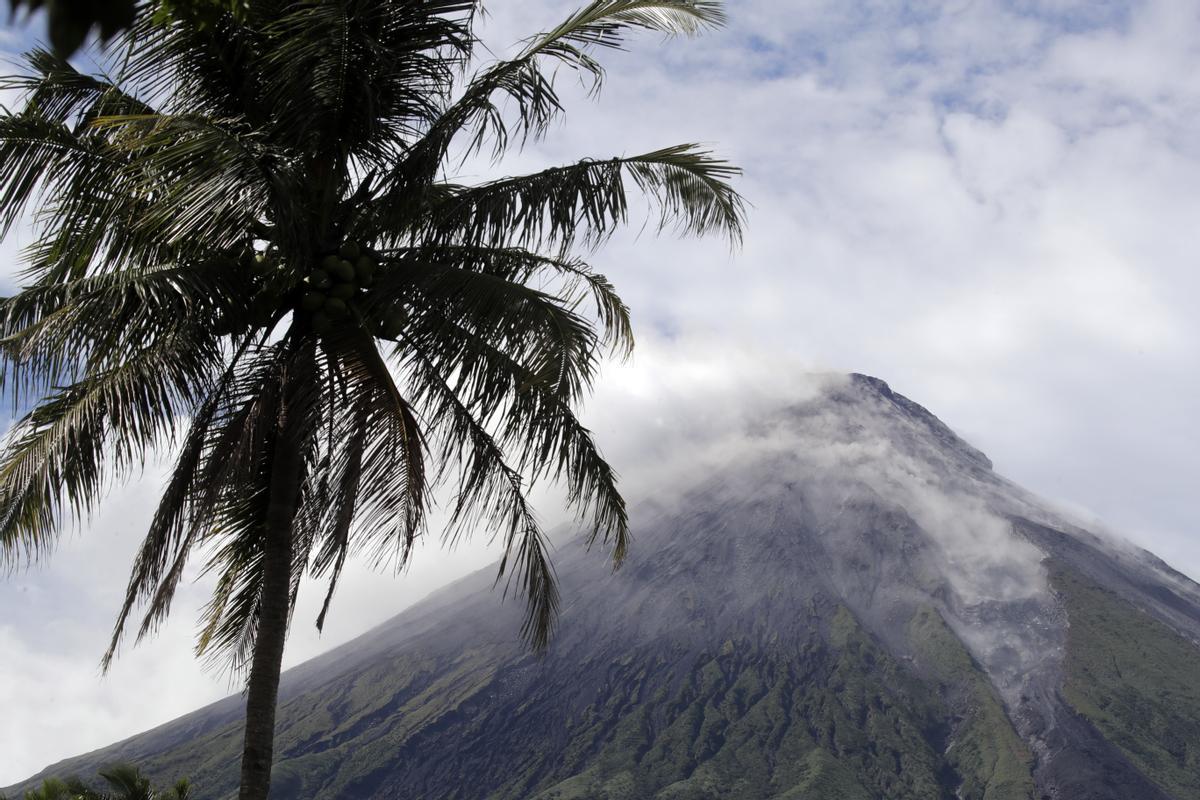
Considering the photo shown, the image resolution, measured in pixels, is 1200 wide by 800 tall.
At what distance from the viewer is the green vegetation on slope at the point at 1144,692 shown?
172375 mm

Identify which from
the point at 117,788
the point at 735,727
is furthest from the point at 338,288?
the point at 735,727

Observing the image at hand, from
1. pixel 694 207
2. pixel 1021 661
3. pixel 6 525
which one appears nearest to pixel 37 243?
pixel 6 525

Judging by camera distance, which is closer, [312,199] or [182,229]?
[182,229]

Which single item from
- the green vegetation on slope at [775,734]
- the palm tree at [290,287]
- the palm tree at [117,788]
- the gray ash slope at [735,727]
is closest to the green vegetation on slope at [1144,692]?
the gray ash slope at [735,727]

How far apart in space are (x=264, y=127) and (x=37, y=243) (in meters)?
1.70

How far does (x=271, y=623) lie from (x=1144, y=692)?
7851 inches

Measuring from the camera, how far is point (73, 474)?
7016 mm

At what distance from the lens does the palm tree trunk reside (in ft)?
23.2

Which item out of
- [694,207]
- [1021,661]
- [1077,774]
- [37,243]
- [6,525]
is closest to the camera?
[6,525]

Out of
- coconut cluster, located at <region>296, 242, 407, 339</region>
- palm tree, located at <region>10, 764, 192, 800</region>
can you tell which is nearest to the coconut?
coconut cluster, located at <region>296, 242, 407, 339</region>

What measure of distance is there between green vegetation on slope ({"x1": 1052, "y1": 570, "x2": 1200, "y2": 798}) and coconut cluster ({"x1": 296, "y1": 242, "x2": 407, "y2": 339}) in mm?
184430

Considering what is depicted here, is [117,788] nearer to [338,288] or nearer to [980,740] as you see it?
[338,288]

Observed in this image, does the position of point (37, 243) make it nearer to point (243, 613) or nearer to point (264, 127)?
point (264, 127)

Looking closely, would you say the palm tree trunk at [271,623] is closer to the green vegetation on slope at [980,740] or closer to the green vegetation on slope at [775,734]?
the green vegetation on slope at [775,734]
